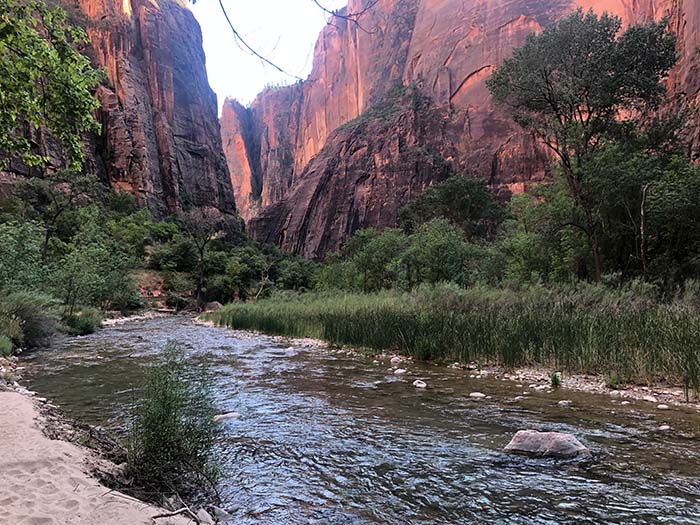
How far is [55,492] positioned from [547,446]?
3692 millimetres

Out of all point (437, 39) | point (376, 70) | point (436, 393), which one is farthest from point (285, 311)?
point (376, 70)

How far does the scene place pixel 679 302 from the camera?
29.7 feet

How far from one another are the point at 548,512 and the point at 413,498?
89 centimetres

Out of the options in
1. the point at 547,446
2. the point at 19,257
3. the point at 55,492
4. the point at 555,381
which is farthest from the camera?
the point at 19,257

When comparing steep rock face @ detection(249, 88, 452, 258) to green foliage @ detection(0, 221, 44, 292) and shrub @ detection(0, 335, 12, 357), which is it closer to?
green foliage @ detection(0, 221, 44, 292)

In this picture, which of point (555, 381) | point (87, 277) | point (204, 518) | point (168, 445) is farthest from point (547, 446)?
point (87, 277)

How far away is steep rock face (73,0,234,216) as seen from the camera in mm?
57719

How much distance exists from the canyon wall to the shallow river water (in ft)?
125

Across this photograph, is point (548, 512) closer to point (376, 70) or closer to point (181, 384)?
point (181, 384)

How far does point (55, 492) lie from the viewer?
244cm

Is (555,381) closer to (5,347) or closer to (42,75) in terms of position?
(42,75)

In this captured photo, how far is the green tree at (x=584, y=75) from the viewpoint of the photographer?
1855 centimetres

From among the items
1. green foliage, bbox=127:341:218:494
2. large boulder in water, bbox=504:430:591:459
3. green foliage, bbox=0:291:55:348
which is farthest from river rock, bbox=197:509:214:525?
green foliage, bbox=0:291:55:348

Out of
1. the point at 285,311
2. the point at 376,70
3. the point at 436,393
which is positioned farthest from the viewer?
the point at 376,70
